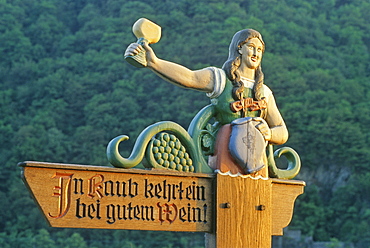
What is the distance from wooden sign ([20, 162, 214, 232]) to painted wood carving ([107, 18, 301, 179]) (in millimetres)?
78

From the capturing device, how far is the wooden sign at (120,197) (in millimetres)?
3629

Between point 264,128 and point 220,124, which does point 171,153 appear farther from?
point 264,128

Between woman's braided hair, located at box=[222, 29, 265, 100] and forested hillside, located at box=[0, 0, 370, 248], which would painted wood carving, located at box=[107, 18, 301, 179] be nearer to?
woman's braided hair, located at box=[222, 29, 265, 100]

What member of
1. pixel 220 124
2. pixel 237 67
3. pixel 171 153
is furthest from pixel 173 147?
pixel 237 67

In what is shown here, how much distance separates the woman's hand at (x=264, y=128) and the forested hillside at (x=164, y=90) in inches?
1120

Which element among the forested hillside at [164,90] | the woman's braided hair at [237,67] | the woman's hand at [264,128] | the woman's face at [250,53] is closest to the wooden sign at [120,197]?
the woman's hand at [264,128]

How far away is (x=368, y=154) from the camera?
3900 centimetres

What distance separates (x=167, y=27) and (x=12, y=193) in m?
18.3

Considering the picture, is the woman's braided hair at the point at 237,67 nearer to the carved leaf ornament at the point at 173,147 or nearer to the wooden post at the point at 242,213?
the carved leaf ornament at the point at 173,147

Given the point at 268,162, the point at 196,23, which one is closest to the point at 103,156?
the point at 196,23

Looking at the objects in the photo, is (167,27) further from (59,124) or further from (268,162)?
(268,162)

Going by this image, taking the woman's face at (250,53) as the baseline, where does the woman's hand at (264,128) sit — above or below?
below

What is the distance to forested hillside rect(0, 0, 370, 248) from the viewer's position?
36812 mm

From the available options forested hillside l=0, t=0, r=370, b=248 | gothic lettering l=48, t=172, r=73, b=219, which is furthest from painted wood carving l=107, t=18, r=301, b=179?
forested hillside l=0, t=0, r=370, b=248
